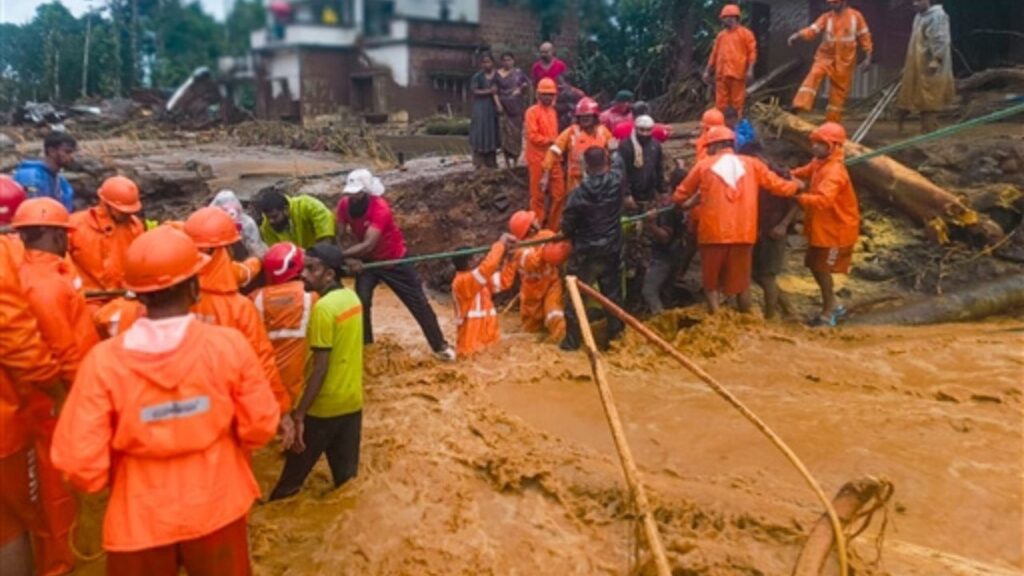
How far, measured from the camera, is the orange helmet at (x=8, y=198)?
4340 mm

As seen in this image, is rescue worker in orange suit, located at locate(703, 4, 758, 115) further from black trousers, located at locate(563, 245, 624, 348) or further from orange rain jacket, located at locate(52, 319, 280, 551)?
orange rain jacket, located at locate(52, 319, 280, 551)

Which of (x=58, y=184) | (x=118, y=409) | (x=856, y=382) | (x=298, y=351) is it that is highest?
(x=58, y=184)

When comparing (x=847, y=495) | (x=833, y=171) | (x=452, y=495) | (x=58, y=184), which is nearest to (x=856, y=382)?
(x=833, y=171)

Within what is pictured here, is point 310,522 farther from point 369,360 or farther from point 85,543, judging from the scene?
point 369,360

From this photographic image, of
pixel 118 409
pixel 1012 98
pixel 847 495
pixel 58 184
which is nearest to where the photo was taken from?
pixel 118 409

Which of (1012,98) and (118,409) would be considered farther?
(1012,98)

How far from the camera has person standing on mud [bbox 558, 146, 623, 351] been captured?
255 inches

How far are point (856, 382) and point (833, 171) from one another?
179 cm

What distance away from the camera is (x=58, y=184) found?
6402 millimetres

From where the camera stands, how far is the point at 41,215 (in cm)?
374

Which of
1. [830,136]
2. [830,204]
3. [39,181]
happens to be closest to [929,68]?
[830,136]

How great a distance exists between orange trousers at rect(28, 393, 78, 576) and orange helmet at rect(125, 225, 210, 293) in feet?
4.22

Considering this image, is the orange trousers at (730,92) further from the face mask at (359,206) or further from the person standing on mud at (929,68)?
the face mask at (359,206)

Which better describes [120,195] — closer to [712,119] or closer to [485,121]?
[712,119]
